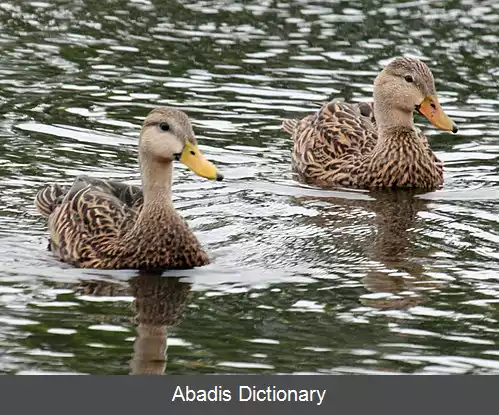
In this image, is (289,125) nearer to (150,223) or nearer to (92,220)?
(92,220)

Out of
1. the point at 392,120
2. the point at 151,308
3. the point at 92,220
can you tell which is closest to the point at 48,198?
the point at 92,220

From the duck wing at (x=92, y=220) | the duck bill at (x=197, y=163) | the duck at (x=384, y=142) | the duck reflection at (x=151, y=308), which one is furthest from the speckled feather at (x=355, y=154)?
the duck reflection at (x=151, y=308)

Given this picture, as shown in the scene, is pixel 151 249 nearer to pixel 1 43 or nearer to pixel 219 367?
pixel 219 367

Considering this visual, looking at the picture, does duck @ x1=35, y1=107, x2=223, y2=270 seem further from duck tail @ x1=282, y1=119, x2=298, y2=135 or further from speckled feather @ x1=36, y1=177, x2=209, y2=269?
duck tail @ x1=282, y1=119, x2=298, y2=135

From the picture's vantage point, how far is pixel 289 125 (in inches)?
701

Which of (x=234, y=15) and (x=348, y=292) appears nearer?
(x=348, y=292)

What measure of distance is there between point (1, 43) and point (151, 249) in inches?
349

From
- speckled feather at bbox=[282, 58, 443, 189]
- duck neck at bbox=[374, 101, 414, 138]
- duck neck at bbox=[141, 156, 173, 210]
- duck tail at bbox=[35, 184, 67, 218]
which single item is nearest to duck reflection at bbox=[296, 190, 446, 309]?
speckled feather at bbox=[282, 58, 443, 189]

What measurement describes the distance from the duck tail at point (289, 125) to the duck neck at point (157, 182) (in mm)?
4849

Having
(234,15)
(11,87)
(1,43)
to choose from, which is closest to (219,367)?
(11,87)

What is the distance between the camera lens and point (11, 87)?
1908cm

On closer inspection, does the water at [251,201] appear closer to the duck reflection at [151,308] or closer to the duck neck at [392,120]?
the duck reflection at [151,308]

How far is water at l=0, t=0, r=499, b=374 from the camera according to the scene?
1072 cm

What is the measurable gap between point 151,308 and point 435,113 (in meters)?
5.44
